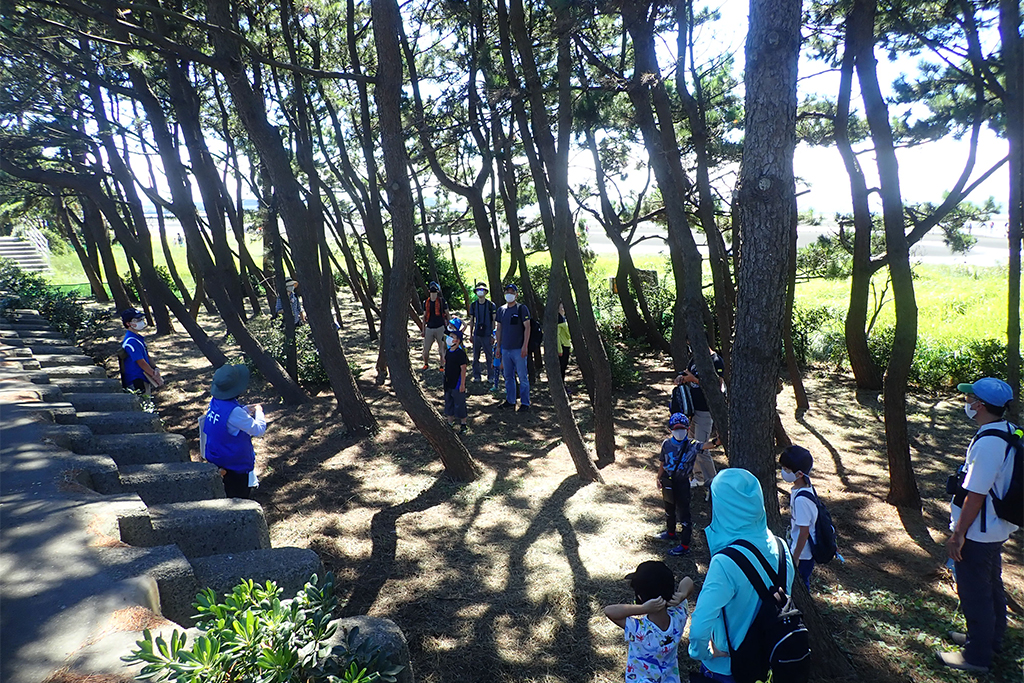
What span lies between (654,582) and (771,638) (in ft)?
1.67

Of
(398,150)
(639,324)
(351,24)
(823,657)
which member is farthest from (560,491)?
(639,324)

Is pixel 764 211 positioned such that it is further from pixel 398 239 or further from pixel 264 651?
pixel 398 239

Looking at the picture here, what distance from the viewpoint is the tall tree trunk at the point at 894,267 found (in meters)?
6.34

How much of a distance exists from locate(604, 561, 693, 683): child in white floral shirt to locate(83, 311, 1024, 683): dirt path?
992 millimetres

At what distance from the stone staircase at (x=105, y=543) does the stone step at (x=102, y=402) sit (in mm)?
511

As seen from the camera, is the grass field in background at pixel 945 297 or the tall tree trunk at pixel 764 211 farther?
the grass field in background at pixel 945 297

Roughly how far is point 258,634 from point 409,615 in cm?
247

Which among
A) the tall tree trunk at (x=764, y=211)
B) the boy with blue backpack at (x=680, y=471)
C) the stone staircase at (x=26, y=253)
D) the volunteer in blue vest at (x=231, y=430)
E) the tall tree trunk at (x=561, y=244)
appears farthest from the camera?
the stone staircase at (x=26, y=253)

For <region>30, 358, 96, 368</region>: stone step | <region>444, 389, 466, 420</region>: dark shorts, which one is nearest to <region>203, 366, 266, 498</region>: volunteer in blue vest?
<region>444, 389, 466, 420</region>: dark shorts

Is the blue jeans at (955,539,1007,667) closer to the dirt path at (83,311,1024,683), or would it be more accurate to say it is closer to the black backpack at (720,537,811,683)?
the dirt path at (83,311,1024,683)

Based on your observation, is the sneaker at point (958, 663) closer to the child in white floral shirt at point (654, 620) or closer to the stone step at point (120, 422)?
the child in white floral shirt at point (654, 620)

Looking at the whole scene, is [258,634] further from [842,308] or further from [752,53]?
[842,308]

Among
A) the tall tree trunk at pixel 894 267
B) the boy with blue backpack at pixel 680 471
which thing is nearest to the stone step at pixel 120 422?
the boy with blue backpack at pixel 680 471

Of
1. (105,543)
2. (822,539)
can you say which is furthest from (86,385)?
(822,539)
